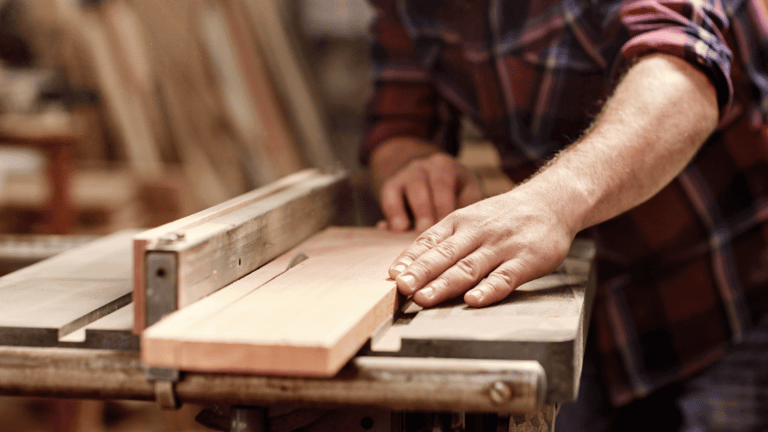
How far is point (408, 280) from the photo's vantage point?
0.79 m

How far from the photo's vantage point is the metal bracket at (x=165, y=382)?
669 millimetres

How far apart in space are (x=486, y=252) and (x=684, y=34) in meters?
0.49

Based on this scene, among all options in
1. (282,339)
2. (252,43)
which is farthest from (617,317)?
(252,43)

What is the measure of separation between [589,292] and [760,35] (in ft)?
2.33

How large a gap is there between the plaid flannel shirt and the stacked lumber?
1.92 meters

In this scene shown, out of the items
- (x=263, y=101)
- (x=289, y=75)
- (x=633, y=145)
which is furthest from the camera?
(x=289, y=75)

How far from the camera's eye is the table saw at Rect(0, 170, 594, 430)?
63 cm

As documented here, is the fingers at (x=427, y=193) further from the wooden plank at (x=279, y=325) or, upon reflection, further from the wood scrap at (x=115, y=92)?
the wood scrap at (x=115, y=92)

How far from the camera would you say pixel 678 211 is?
4.80ft

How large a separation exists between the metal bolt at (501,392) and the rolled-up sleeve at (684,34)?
0.64 m

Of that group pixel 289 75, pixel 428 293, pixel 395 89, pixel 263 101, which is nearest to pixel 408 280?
pixel 428 293

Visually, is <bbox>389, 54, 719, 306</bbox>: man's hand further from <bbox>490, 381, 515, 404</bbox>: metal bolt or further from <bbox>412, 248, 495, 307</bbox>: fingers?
<bbox>490, 381, 515, 404</bbox>: metal bolt

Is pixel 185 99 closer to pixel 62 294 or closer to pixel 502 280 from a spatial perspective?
pixel 62 294

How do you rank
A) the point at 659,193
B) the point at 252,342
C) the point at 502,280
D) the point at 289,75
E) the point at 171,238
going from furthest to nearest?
1. the point at 289,75
2. the point at 659,193
3. the point at 502,280
4. the point at 171,238
5. the point at 252,342
